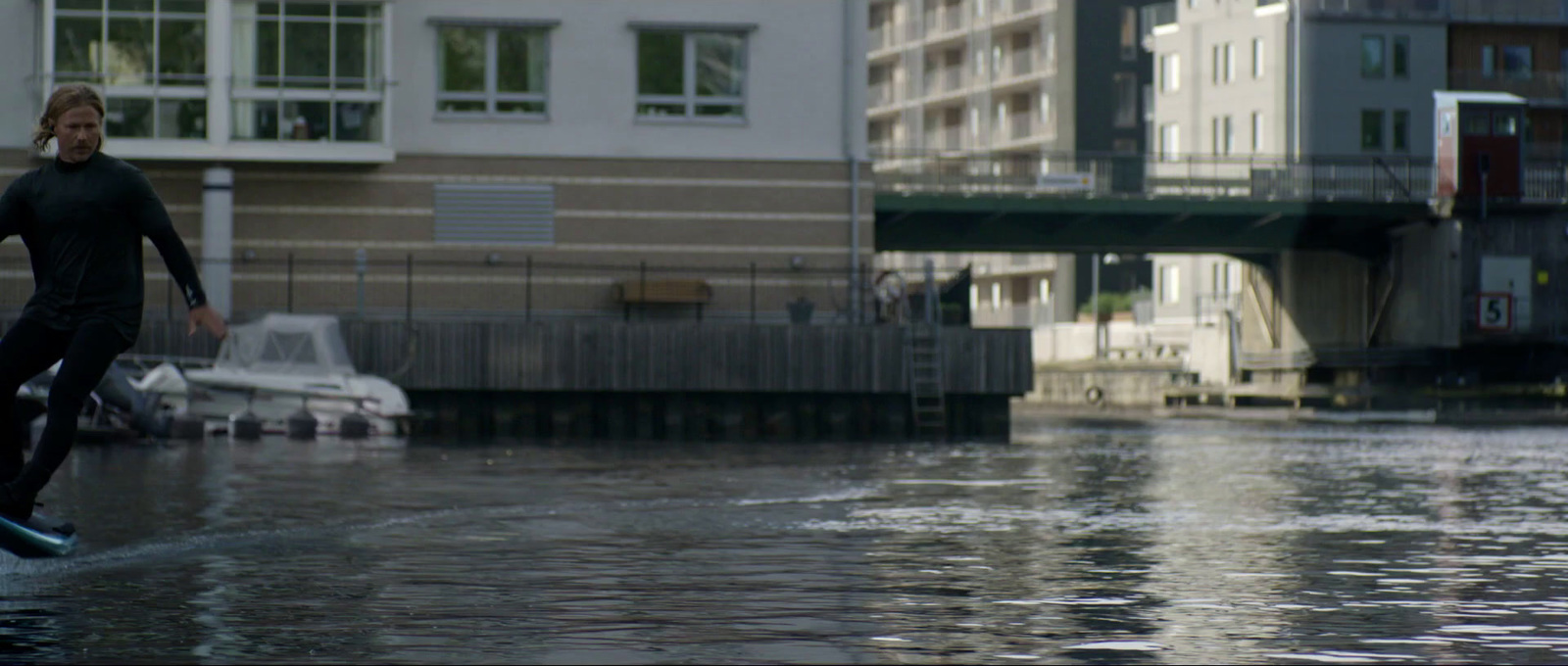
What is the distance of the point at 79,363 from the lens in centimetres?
980

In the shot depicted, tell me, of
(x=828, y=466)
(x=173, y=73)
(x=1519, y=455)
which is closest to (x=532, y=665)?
(x=828, y=466)

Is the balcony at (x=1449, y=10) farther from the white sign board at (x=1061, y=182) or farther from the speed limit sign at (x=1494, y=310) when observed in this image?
the white sign board at (x=1061, y=182)

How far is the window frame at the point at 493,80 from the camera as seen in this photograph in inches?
1703

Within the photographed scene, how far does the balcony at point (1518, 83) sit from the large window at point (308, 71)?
170ft

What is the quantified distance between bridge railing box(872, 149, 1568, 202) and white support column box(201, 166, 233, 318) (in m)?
14.5

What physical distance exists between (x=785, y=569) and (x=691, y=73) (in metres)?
33.5

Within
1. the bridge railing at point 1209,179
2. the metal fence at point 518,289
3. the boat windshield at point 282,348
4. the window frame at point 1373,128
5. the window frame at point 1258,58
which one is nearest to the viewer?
the boat windshield at point 282,348

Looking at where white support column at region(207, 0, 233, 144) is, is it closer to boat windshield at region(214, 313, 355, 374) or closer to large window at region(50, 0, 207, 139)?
large window at region(50, 0, 207, 139)

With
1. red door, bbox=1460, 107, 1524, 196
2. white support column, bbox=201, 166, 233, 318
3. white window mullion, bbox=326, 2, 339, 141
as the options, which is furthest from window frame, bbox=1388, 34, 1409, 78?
white support column, bbox=201, 166, 233, 318

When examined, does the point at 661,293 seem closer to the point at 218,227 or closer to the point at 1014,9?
the point at 218,227

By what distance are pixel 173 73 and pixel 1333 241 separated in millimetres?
33030

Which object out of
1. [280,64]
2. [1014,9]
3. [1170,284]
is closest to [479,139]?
[280,64]

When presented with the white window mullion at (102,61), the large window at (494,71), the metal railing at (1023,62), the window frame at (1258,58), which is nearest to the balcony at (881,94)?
the metal railing at (1023,62)

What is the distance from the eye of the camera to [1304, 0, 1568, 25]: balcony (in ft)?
272
